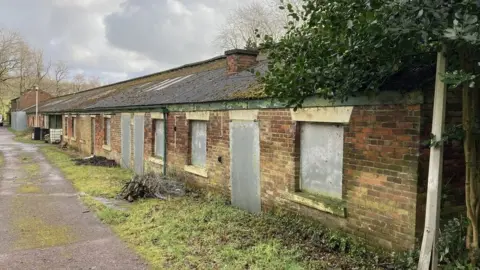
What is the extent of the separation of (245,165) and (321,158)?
2.28m

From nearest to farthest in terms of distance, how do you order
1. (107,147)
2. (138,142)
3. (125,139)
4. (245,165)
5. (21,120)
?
(245,165) → (138,142) → (125,139) → (107,147) → (21,120)

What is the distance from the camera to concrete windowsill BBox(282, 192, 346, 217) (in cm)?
611

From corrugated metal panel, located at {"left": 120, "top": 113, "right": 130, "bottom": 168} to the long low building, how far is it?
3.12 meters

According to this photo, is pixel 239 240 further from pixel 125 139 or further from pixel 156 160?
pixel 125 139

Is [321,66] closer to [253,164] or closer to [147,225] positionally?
[253,164]

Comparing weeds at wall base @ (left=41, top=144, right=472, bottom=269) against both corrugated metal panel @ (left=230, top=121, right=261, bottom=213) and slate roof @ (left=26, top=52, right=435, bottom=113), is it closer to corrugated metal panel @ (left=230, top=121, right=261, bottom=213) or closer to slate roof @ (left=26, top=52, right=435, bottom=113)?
corrugated metal panel @ (left=230, top=121, right=261, bottom=213)

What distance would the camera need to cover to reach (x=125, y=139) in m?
15.8

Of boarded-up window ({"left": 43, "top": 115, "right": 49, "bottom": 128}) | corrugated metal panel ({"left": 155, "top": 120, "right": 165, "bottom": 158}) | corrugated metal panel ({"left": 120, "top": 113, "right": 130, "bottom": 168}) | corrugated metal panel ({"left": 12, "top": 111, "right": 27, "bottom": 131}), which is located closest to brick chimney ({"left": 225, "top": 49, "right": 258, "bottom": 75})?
corrugated metal panel ({"left": 155, "top": 120, "right": 165, "bottom": 158})

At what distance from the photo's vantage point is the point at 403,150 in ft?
16.7

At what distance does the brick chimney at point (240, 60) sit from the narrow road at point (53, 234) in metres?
5.89

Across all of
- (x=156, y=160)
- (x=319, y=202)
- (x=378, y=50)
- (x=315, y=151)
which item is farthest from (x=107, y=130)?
(x=378, y=50)

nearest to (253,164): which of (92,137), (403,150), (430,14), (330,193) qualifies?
(330,193)

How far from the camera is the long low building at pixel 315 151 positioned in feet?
16.6

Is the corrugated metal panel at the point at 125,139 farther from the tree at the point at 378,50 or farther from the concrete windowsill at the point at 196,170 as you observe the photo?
the tree at the point at 378,50
